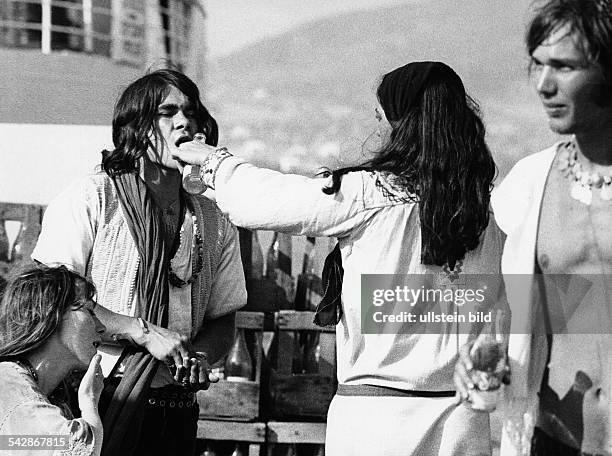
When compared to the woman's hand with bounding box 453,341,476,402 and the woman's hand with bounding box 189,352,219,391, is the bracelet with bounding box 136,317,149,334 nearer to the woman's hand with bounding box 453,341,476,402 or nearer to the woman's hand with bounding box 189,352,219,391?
the woman's hand with bounding box 189,352,219,391

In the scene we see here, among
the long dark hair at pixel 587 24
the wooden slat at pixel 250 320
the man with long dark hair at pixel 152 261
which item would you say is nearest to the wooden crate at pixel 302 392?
the wooden slat at pixel 250 320

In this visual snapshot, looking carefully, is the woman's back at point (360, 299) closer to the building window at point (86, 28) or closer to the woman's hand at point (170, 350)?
the woman's hand at point (170, 350)

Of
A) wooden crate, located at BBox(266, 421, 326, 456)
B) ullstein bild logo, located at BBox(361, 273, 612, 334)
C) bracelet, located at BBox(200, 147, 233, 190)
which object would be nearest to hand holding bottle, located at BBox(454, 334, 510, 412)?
ullstein bild logo, located at BBox(361, 273, 612, 334)

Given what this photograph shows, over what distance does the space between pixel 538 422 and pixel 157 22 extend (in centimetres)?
824

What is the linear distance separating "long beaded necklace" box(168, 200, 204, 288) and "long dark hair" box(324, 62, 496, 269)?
0.64m

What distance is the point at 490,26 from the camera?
280 inches

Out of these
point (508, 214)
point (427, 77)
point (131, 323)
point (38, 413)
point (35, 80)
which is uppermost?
point (35, 80)

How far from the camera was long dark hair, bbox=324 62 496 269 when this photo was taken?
2219 millimetres

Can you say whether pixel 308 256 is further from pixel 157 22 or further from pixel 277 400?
pixel 157 22

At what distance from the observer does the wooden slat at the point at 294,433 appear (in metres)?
3.26

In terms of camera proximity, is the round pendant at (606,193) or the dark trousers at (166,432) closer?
Result: the round pendant at (606,193)

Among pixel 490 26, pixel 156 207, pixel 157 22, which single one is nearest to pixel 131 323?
pixel 156 207

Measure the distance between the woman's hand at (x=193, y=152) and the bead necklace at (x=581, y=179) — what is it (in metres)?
0.81

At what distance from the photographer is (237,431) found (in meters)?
3.26
